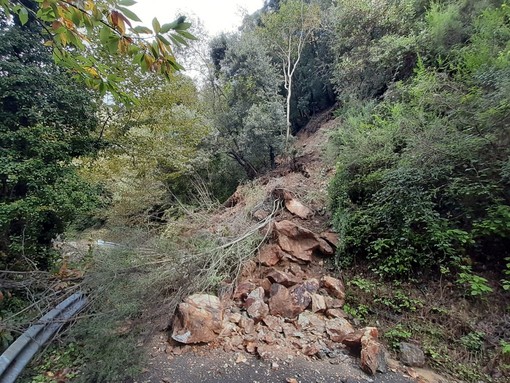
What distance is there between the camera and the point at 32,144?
12.2 feet

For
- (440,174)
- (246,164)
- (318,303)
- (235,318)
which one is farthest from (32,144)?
(246,164)

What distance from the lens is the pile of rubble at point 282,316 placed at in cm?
252

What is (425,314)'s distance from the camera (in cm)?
262

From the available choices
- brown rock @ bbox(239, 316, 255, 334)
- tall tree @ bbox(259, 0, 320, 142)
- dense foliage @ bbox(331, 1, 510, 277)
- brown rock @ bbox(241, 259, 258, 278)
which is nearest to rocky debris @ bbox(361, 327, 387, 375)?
dense foliage @ bbox(331, 1, 510, 277)

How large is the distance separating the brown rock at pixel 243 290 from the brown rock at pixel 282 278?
0.88 ft

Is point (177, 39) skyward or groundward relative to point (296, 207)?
skyward

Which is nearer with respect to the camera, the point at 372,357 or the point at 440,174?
the point at 372,357

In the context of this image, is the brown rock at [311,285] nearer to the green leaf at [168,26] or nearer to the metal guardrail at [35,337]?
the metal guardrail at [35,337]

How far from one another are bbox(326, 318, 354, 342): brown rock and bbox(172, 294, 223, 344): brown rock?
48.4 inches

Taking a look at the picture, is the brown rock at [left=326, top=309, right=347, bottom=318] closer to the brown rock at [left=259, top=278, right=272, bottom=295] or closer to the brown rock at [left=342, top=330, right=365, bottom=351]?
the brown rock at [left=342, top=330, right=365, bottom=351]

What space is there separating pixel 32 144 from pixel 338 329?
498cm

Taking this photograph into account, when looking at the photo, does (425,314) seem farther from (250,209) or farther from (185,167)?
(185,167)

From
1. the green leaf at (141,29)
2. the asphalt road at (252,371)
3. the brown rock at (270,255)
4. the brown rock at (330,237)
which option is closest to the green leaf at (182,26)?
the green leaf at (141,29)

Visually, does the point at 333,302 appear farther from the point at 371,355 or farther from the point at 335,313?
the point at 371,355
